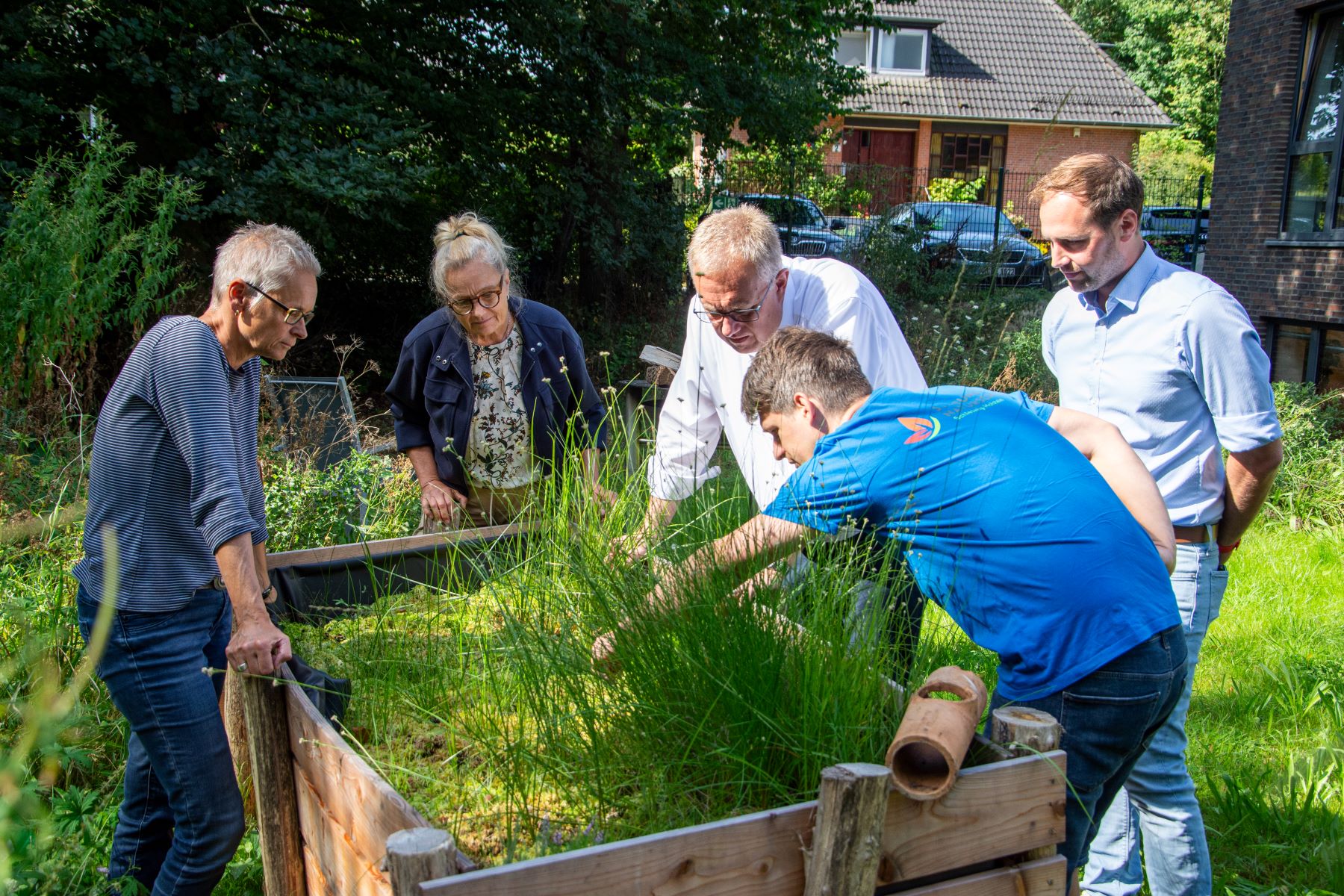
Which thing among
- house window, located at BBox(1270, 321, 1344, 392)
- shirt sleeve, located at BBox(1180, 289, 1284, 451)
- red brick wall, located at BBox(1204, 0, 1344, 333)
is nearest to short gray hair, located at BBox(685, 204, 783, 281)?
shirt sleeve, located at BBox(1180, 289, 1284, 451)

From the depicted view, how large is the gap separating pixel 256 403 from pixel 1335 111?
1134cm

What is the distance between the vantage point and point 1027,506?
1.88 meters

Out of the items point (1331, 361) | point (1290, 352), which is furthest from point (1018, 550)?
point (1290, 352)

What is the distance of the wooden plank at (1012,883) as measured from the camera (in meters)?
1.63

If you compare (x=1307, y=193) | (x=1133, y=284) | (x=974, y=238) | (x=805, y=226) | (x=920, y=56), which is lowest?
(x=1133, y=284)

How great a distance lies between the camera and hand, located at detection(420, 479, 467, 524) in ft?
11.2

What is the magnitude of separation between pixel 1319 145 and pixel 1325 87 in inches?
24.4

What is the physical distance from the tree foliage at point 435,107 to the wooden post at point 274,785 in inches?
229

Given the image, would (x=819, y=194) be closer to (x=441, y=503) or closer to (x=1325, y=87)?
(x=1325, y=87)

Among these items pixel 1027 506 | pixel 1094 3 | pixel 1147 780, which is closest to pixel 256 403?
pixel 1027 506

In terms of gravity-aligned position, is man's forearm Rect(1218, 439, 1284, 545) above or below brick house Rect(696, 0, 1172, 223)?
below

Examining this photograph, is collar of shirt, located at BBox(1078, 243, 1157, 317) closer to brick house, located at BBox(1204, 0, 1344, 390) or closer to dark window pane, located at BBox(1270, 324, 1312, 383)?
brick house, located at BBox(1204, 0, 1344, 390)

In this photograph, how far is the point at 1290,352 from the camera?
1074cm

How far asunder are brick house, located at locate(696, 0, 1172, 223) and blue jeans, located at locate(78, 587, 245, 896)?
2799 centimetres
